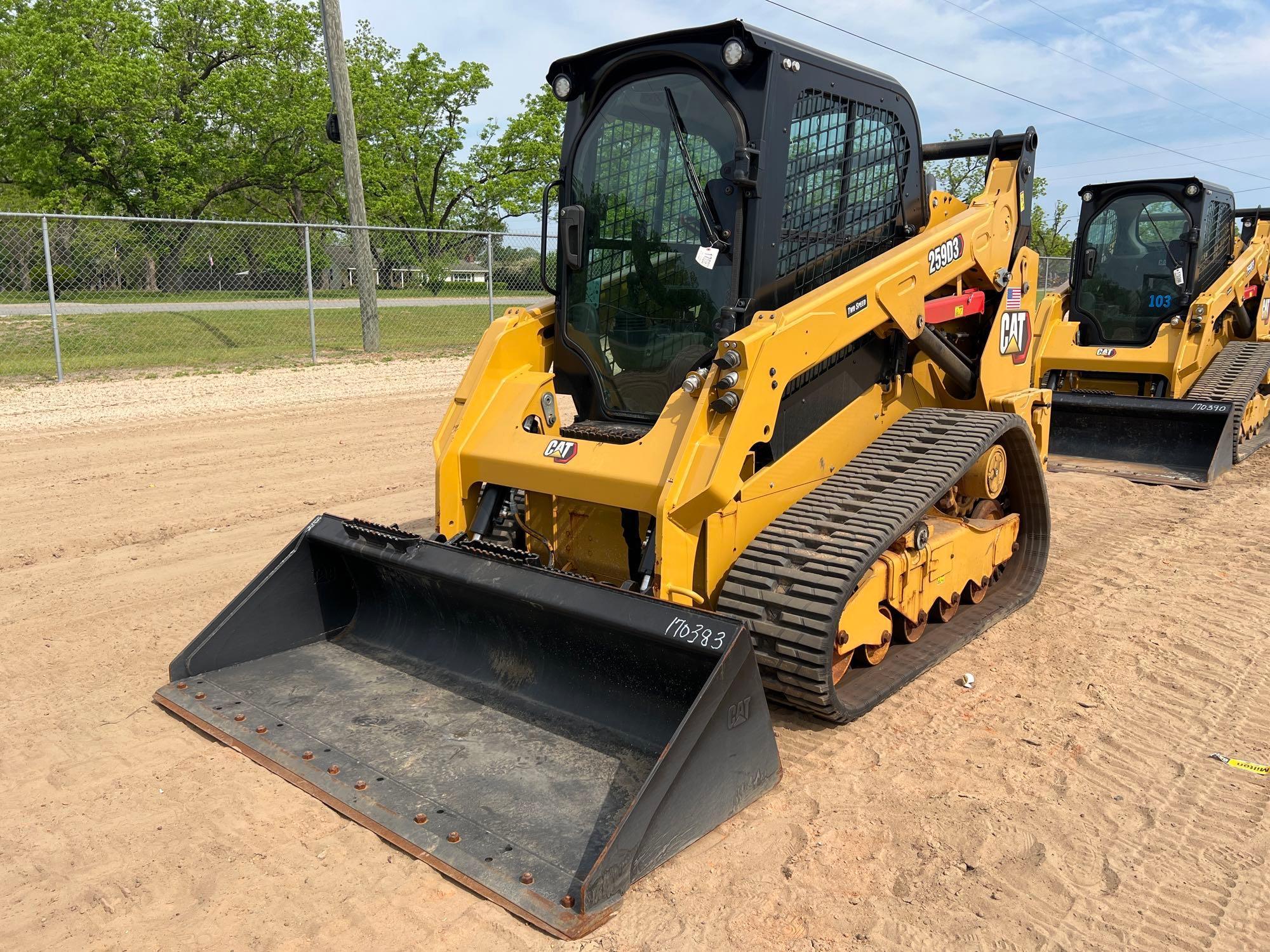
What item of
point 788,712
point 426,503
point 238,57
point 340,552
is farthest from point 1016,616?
point 238,57

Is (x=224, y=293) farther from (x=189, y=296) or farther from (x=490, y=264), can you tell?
(x=490, y=264)

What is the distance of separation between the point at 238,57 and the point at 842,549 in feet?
111

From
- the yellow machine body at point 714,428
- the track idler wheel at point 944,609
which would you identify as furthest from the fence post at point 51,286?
the track idler wheel at point 944,609

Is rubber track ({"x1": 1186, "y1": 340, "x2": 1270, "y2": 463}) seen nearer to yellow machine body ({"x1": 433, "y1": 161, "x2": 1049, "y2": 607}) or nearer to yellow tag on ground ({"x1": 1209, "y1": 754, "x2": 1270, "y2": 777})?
yellow machine body ({"x1": 433, "y1": 161, "x2": 1049, "y2": 607})

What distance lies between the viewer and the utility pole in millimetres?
15148

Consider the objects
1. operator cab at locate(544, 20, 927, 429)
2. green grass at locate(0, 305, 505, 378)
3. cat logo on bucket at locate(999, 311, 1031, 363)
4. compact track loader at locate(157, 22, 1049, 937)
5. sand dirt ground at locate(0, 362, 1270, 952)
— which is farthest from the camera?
green grass at locate(0, 305, 505, 378)

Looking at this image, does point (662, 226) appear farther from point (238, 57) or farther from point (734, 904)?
point (238, 57)

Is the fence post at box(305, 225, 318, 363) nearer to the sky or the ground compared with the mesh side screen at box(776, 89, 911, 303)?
nearer to the ground

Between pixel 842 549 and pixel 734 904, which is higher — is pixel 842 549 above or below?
above

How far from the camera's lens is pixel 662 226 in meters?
4.31

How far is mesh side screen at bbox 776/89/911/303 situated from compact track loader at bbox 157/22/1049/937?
0.02 meters

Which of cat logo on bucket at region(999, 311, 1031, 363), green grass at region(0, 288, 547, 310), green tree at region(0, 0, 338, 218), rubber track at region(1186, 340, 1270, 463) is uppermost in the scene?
green tree at region(0, 0, 338, 218)

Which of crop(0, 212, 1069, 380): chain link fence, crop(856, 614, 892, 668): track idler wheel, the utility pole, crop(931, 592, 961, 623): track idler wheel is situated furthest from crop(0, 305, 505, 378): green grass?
crop(856, 614, 892, 668): track idler wheel

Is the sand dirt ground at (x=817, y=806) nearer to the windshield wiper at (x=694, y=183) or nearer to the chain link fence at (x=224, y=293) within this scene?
the windshield wiper at (x=694, y=183)
